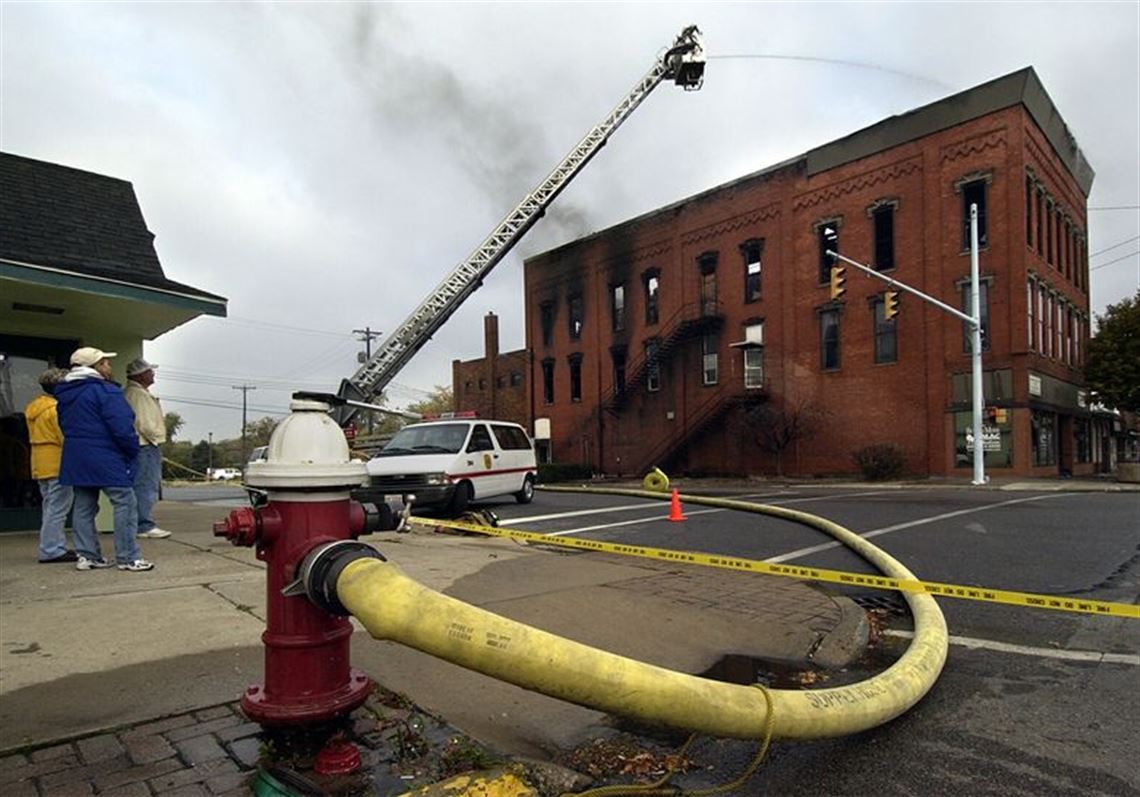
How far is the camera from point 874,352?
2850 centimetres

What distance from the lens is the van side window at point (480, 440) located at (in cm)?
1316

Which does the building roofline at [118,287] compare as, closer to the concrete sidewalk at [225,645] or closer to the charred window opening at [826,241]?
the concrete sidewalk at [225,645]

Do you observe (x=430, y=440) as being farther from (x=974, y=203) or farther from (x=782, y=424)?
(x=974, y=203)

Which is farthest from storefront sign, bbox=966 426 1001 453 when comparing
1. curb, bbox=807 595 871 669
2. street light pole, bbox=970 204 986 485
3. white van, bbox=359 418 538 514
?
curb, bbox=807 595 871 669

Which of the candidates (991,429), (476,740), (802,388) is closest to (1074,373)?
(991,429)

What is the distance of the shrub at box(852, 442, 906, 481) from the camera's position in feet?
87.6

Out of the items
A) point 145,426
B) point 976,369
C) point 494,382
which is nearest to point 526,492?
point 145,426

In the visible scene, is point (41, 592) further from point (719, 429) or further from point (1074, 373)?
point (1074, 373)

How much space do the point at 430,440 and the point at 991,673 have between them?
10.4 m

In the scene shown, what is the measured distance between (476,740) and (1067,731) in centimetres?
257

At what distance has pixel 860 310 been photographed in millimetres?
29125

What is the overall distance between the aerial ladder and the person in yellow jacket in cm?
A: 1503

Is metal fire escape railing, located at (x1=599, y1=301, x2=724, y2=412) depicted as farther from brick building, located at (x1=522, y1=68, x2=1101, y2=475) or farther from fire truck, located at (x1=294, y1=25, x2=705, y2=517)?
fire truck, located at (x1=294, y1=25, x2=705, y2=517)

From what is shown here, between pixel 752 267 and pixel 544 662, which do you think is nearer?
pixel 544 662
